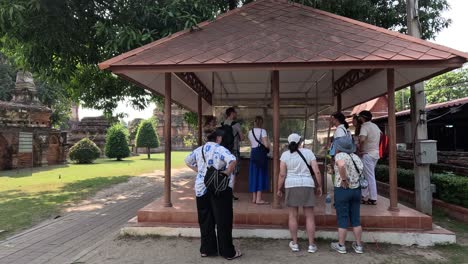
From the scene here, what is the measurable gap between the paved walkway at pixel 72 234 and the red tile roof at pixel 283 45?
9.87ft

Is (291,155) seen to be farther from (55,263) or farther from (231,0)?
(231,0)

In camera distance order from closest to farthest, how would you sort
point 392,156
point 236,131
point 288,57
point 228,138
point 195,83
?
point 288,57, point 392,156, point 228,138, point 236,131, point 195,83

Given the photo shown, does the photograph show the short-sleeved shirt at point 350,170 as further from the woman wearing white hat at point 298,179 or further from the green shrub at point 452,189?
the green shrub at point 452,189

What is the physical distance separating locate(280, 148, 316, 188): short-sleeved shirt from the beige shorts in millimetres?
62

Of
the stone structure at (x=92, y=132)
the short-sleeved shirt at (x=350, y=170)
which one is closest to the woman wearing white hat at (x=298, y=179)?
the short-sleeved shirt at (x=350, y=170)

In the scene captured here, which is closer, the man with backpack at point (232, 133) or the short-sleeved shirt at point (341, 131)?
the short-sleeved shirt at point (341, 131)

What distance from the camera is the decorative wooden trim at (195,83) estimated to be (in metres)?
7.63

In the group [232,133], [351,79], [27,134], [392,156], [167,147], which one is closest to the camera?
[392,156]

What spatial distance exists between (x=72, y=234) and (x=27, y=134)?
15.1 metres

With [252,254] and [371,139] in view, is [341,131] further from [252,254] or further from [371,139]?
[252,254]

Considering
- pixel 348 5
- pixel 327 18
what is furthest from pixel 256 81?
pixel 348 5

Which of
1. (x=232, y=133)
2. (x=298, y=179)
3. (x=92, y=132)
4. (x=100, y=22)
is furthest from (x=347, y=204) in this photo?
(x=92, y=132)

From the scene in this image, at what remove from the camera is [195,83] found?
8.80 metres

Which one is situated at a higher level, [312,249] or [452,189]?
[452,189]
